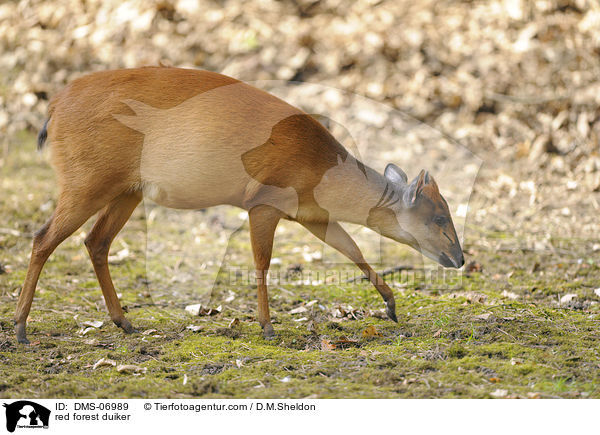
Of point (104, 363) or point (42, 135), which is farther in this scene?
point (42, 135)

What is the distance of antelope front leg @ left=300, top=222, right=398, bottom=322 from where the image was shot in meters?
5.15

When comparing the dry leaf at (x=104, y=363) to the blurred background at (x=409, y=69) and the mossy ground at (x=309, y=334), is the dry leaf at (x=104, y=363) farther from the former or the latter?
the blurred background at (x=409, y=69)

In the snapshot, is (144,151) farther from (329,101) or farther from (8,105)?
(8,105)

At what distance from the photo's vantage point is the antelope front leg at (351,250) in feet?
16.9

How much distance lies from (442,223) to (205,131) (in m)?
1.86

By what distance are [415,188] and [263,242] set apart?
1.17m

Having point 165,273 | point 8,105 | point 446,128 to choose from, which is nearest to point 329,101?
point 446,128

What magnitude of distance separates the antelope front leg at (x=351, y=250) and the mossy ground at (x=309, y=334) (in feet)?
0.64

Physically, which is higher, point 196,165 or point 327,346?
point 196,165

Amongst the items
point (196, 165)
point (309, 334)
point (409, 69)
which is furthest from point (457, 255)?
point (409, 69)

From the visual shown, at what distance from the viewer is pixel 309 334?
16.2 ft

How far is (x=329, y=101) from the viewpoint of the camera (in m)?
9.63

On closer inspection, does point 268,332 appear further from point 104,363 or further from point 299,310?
point 104,363

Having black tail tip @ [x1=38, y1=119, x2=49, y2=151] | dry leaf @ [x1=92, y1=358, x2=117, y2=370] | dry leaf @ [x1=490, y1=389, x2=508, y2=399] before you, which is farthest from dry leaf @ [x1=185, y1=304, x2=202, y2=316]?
dry leaf @ [x1=490, y1=389, x2=508, y2=399]
